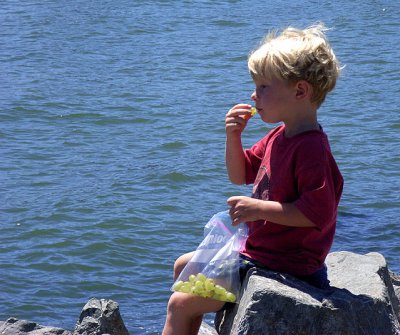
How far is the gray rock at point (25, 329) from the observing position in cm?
549

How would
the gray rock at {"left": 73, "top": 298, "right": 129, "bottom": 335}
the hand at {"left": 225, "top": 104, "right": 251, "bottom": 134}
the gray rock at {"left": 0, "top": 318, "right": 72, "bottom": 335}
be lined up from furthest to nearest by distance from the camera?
the gray rock at {"left": 0, "top": 318, "right": 72, "bottom": 335}, the gray rock at {"left": 73, "top": 298, "right": 129, "bottom": 335}, the hand at {"left": 225, "top": 104, "right": 251, "bottom": 134}

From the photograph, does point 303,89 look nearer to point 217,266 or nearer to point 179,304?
point 217,266

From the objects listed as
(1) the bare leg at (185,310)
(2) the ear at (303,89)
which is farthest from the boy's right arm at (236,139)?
(1) the bare leg at (185,310)

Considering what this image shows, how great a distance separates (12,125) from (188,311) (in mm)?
7230

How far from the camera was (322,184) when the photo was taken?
3.80m

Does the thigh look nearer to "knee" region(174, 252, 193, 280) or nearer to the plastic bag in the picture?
the plastic bag

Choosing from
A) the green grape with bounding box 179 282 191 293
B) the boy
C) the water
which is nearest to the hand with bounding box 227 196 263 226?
the boy

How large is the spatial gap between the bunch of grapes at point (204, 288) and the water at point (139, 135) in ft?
7.43

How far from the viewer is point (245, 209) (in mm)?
3873

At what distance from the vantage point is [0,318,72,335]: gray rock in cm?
549

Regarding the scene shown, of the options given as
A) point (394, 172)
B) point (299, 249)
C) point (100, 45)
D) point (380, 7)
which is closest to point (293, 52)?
point (299, 249)

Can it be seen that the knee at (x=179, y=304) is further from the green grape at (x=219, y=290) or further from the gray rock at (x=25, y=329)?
the gray rock at (x=25, y=329)

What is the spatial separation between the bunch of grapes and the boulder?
78 millimetres

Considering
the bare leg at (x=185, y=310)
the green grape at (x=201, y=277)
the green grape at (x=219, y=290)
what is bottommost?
the bare leg at (x=185, y=310)
